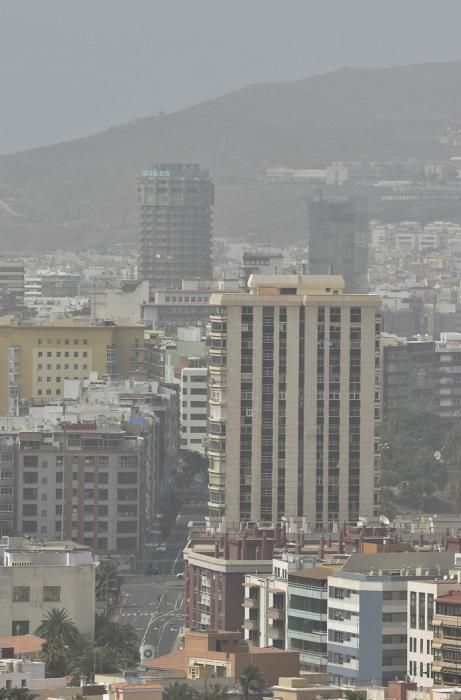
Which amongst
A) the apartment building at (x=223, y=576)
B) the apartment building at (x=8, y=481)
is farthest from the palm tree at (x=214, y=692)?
the apartment building at (x=8, y=481)

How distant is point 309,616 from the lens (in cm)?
6694

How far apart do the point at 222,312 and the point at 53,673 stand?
100 feet

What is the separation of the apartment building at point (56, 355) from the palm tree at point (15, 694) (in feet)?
315

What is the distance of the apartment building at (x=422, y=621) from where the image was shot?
2409 inches

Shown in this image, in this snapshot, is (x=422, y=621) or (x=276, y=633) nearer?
(x=422, y=621)

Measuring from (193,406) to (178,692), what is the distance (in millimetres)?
90853

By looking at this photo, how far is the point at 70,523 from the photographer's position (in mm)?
A: 104812

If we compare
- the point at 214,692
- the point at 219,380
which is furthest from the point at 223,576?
the point at 214,692

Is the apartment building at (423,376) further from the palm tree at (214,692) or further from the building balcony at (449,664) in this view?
the palm tree at (214,692)

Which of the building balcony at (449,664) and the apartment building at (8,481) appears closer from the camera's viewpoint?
the building balcony at (449,664)

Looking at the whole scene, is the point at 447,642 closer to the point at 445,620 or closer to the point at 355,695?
the point at 445,620

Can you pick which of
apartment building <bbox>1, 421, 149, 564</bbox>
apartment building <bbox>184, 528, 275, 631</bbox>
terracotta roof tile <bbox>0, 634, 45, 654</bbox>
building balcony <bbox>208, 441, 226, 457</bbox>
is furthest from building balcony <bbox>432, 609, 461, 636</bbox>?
apartment building <bbox>1, 421, 149, 564</bbox>

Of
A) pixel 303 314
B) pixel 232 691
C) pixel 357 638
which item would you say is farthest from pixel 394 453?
pixel 232 691

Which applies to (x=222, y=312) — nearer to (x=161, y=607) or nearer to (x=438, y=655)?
(x=161, y=607)
